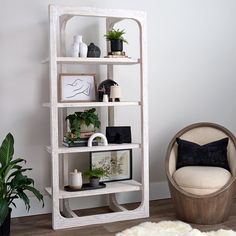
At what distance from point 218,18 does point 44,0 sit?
185 centimetres

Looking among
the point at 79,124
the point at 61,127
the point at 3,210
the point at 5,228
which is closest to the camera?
the point at 3,210

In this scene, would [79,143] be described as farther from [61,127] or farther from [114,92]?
[114,92]

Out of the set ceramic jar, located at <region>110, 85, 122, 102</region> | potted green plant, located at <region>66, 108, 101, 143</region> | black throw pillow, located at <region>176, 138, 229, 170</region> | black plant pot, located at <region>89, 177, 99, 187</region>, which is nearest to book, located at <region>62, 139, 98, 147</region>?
potted green plant, located at <region>66, 108, 101, 143</region>

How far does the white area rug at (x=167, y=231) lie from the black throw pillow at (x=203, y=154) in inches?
22.7

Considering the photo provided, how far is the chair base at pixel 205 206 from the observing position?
310 centimetres

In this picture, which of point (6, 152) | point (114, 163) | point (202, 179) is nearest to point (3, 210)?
point (6, 152)

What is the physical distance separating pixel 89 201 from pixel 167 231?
1.03 metres

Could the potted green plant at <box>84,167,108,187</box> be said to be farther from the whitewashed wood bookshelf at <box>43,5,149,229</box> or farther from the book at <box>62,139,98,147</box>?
the book at <box>62,139,98,147</box>

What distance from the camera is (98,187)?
328cm

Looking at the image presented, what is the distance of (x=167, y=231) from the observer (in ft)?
9.58

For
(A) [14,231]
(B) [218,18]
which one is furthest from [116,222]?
(B) [218,18]

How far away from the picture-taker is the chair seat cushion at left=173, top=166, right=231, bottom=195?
310cm

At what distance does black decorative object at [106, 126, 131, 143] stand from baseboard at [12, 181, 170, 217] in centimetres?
69

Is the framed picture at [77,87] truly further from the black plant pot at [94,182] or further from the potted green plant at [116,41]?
the black plant pot at [94,182]
